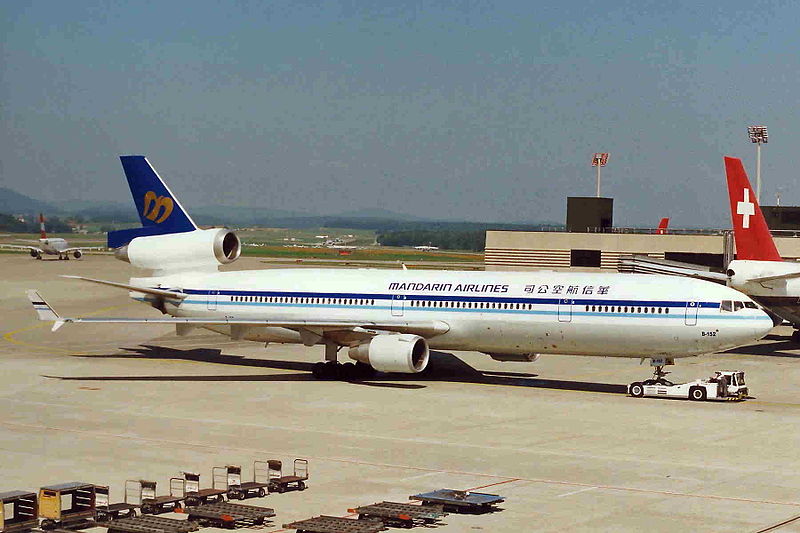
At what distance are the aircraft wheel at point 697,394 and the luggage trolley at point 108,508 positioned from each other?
23.9m

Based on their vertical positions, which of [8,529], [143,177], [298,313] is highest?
[143,177]

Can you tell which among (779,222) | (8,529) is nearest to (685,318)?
(8,529)

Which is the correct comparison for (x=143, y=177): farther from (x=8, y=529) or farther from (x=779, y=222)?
(x=779, y=222)

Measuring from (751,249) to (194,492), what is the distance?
1317 inches

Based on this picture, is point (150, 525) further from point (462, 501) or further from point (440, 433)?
point (440, 433)

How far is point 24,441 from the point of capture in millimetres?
31641

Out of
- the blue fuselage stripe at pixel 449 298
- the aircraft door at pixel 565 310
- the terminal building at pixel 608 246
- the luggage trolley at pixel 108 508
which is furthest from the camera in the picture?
the terminal building at pixel 608 246

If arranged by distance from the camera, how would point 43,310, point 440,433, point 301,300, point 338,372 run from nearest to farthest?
point 440,433 < point 43,310 < point 338,372 < point 301,300

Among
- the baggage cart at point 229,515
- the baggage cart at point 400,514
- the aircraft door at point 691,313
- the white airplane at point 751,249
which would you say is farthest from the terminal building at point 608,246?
the baggage cart at point 229,515

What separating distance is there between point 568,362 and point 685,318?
12910 millimetres

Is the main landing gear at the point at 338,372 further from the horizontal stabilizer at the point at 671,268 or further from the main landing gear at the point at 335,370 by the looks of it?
the horizontal stabilizer at the point at 671,268

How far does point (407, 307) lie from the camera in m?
46.2

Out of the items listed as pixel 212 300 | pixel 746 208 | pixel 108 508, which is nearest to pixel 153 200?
pixel 212 300

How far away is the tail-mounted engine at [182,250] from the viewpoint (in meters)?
51.0
